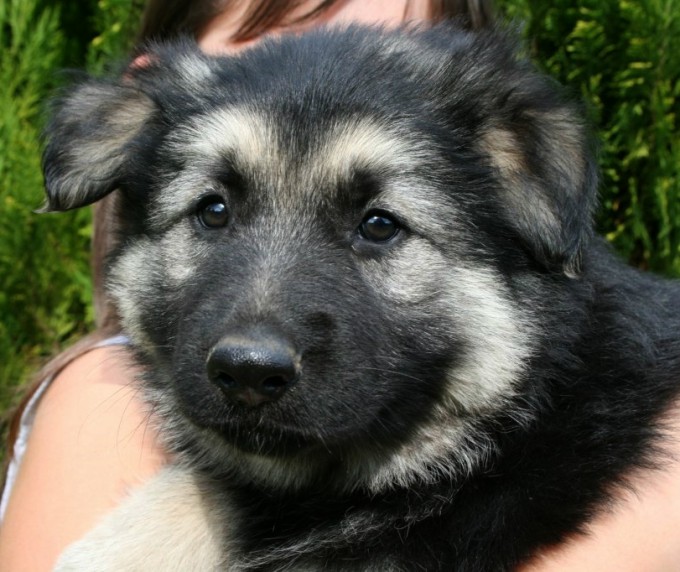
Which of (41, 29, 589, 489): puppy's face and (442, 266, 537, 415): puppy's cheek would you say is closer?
(41, 29, 589, 489): puppy's face

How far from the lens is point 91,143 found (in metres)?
2.72

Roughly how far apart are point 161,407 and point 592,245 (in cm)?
146

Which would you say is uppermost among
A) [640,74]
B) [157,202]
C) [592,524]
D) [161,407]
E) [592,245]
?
[640,74]

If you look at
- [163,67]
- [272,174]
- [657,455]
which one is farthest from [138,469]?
[657,455]

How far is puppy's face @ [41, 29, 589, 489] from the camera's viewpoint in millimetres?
2242

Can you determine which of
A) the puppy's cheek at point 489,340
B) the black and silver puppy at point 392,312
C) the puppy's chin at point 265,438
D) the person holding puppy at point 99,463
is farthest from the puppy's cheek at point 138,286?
the puppy's cheek at point 489,340

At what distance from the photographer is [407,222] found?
2.38m

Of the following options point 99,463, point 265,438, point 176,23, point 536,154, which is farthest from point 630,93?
point 99,463

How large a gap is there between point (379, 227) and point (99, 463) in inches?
45.6

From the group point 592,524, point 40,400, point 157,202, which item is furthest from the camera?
point 40,400

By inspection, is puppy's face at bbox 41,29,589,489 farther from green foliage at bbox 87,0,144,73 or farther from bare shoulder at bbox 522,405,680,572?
green foliage at bbox 87,0,144,73

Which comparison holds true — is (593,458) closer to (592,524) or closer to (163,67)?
(592,524)

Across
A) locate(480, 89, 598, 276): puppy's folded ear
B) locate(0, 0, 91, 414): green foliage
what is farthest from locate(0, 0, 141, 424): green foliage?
locate(480, 89, 598, 276): puppy's folded ear

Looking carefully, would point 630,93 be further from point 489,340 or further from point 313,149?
point 313,149
